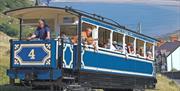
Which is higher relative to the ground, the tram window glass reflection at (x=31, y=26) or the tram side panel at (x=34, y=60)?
the tram window glass reflection at (x=31, y=26)

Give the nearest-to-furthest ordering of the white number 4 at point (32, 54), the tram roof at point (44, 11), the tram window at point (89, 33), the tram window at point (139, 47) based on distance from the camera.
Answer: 1. the white number 4 at point (32, 54)
2. the tram roof at point (44, 11)
3. the tram window at point (89, 33)
4. the tram window at point (139, 47)

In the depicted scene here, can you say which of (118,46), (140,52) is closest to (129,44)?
(118,46)

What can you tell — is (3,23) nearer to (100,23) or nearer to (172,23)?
(100,23)

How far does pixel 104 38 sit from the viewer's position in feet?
Result: 69.3

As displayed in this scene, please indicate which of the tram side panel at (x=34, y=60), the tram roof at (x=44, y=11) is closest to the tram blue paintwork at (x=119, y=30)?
the tram roof at (x=44, y=11)

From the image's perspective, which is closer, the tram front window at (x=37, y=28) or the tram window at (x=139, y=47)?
the tram front window at (x=37, y=28)

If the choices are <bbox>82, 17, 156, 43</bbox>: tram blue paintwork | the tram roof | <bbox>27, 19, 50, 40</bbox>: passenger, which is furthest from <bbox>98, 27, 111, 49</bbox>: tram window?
<bbox>27, 19, 50, 40</bbox>: passenger

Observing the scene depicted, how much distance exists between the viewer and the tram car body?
18.4 meters

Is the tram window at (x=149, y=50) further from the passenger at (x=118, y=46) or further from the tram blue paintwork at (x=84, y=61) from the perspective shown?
the passenger at (x=118, y=46)

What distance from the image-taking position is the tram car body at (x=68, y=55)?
1838cm

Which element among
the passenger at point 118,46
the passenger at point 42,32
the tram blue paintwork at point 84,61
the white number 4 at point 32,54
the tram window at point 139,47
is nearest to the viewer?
the tram blue paintwork at point 84,61

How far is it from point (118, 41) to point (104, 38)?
4.32ft

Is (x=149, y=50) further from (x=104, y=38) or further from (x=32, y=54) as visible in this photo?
(x=32, y=54)

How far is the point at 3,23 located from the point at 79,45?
2866 cm
